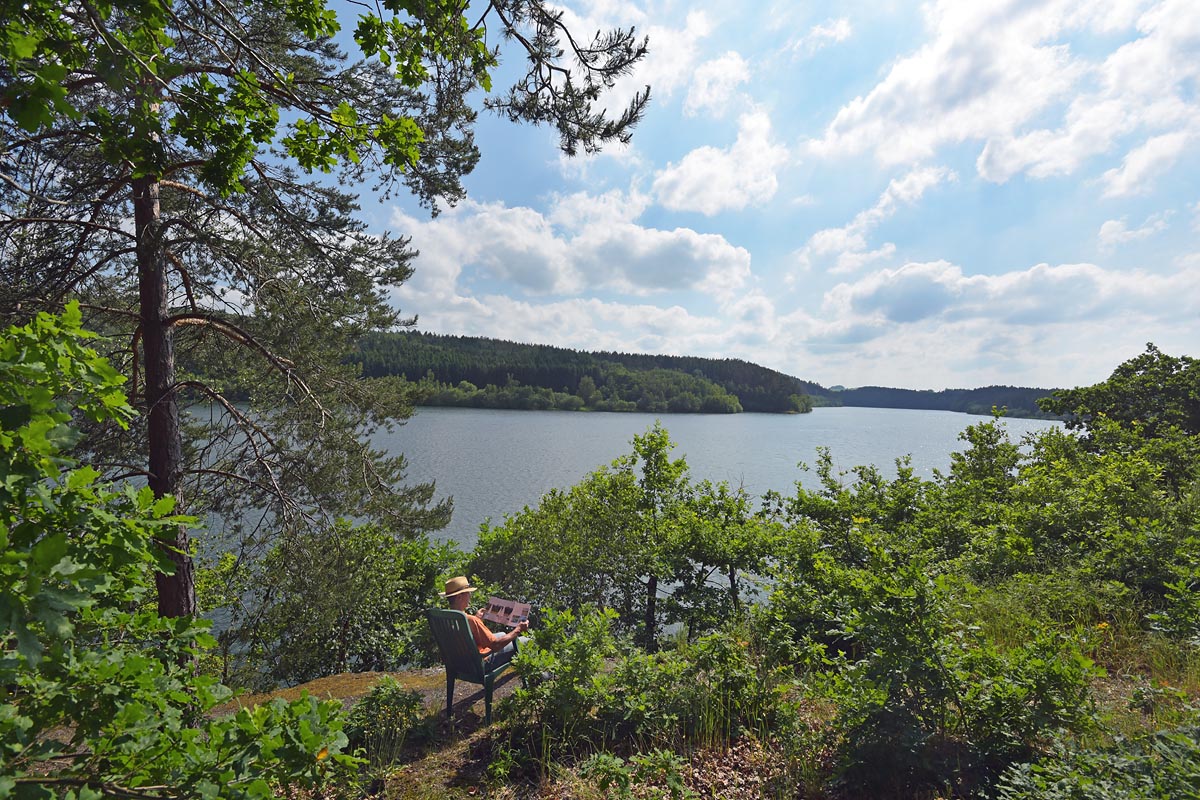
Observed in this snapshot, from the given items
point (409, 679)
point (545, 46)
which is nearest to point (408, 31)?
point (545, 46)

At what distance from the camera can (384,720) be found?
15.3 feet

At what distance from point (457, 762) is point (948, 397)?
149 m

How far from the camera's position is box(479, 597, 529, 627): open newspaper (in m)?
6.10

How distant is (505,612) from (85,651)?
4784 millimetres

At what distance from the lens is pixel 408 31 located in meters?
3.04

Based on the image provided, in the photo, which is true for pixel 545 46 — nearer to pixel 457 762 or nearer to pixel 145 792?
pixel 145 792

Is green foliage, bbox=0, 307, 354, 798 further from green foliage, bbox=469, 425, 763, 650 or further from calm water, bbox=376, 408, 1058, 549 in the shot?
calm water, bbox=376, 408, 1058, 549

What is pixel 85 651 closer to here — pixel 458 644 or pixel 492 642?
pixel 458 644

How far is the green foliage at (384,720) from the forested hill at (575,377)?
66.5 meters

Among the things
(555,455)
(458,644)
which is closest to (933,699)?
(458,644)

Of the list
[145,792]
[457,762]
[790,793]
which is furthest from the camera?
[457,762]

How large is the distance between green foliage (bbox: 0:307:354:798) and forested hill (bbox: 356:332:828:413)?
69241mm

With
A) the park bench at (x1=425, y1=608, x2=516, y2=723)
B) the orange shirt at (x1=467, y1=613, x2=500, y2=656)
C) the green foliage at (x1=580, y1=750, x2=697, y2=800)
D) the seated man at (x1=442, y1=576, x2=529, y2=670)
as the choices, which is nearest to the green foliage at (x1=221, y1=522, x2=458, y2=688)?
the park bench at (x1=425, y1=608, x2=516, y2=723)

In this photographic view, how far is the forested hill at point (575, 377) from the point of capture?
76.8 metres
